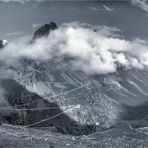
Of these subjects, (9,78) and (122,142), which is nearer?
(122,142)

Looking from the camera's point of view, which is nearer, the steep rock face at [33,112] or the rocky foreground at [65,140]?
the rocky foreground at [65,140]

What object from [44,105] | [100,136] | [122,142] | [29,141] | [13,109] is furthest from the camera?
[44,105]

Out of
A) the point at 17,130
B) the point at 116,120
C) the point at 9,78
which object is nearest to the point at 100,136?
the point at 17,130

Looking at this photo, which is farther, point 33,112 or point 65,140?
point 33,112

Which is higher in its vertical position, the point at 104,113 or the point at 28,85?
the point at 28,85

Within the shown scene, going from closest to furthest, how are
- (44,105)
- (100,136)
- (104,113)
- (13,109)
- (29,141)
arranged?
(29,141), (100,136), (13,109), (44,105), (104,113)

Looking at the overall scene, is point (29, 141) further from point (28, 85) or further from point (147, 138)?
point (28, 85)

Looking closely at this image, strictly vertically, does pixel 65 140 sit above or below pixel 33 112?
above

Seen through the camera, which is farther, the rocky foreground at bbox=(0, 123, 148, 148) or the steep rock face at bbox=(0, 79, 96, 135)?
the steep rock face at bbox=(0, 79, 96, 135)
